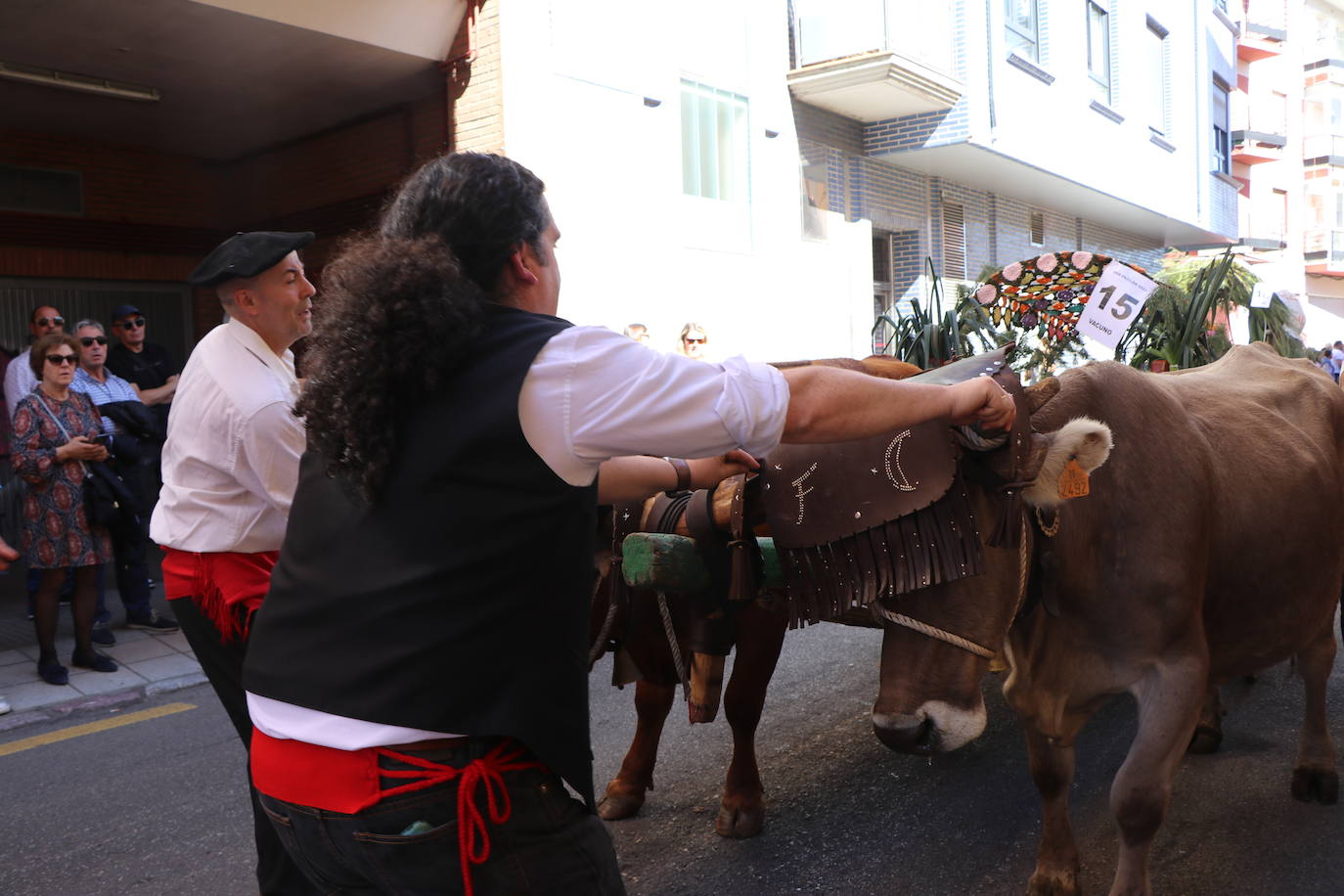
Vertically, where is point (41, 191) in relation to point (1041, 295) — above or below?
above

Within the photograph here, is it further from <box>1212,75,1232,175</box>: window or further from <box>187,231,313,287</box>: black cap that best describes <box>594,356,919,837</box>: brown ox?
<box>1212,75,1232,175</box>: window

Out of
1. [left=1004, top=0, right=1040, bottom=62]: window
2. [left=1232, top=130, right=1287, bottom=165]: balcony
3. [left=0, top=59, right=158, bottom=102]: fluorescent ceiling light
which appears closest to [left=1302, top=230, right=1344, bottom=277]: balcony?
[left=1232, top=130, right=1287, bottom=165]: balcony

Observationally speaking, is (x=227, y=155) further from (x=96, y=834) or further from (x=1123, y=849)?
(x=1123, y=849)

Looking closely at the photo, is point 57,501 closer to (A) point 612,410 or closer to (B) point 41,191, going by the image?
(B) point 41,191

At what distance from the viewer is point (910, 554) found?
232cm

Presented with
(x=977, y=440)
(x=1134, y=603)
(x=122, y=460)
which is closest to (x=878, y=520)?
(x=977, y=440)

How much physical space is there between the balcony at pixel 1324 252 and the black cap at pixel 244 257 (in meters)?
44.5

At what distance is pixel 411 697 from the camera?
1.60 metres

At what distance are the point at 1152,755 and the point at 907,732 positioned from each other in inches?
37.8

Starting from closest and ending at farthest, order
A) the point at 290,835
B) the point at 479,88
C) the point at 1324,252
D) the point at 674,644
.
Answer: the point at 290,835 < the point at 674,644 < the point at 479,88 < the point at 1324,252

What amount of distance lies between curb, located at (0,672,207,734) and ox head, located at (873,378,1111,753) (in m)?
4.59

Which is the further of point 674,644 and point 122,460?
point 122,460

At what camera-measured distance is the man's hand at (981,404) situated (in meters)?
2.06

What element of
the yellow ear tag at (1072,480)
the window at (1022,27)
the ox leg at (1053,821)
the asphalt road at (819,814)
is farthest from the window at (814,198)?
the yellow ear tag at (1072,480)
